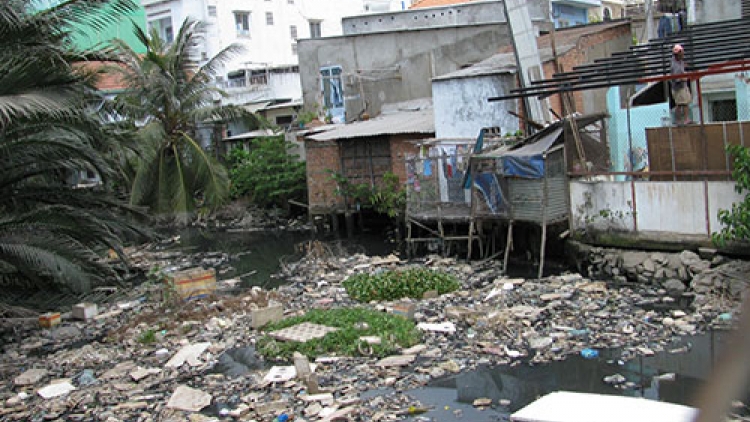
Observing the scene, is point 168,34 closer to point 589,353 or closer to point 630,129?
point 630,129

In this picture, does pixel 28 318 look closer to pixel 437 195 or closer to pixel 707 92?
pixel 437 195

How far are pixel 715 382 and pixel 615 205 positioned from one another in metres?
14.4

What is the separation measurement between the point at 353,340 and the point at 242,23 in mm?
31841

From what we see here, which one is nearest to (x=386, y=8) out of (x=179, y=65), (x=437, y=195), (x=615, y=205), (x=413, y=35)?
(x=413, y=35)

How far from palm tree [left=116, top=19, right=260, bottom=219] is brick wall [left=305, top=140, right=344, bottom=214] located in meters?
3.35

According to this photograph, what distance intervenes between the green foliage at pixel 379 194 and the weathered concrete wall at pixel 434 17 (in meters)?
8.33

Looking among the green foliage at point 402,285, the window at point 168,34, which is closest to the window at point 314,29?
the window at point 168,34

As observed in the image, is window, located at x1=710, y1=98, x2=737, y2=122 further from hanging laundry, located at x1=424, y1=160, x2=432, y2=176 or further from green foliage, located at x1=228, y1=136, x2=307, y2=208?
green foliage, located at x1=228, y1=136, x2=307, y2=208

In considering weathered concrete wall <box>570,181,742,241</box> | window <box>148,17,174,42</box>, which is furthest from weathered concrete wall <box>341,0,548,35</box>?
weathered concrete wall <box>570,181,742,241</box>

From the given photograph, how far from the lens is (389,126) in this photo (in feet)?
78.3

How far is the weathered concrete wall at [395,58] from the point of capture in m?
27.5

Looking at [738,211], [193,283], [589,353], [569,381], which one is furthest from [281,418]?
[738,211]

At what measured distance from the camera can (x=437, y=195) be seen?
18.9m

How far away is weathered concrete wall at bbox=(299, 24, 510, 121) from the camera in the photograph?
90.2 ft
